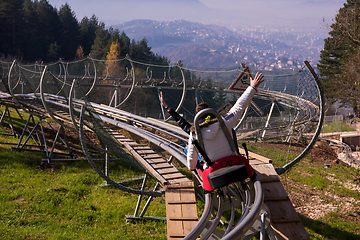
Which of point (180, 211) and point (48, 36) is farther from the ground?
point (48, 36)

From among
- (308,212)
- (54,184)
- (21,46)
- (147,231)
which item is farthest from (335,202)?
(21,46)

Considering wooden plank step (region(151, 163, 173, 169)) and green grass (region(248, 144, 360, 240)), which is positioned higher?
wooden plank step (region(151, 163, 173, 169))

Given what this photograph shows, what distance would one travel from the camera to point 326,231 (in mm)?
5648

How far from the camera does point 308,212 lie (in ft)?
21.5

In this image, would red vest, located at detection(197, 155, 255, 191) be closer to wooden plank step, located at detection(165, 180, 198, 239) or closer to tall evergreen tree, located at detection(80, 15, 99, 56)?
wooden plank step, located at detection(165, 180, 198, 239)

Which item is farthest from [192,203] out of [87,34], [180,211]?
[87,34]

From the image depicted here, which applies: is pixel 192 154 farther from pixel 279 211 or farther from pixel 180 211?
pixel 279 211

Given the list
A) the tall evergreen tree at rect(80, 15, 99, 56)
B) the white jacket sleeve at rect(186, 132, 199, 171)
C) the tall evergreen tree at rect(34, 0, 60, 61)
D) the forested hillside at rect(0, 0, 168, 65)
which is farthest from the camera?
the tall evergreen tree at rect(80, 15, 99, 56)

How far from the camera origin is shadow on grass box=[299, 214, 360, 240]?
17.9ft

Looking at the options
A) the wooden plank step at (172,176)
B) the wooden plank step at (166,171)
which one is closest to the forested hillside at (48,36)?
the wooden plank step at (166,171)

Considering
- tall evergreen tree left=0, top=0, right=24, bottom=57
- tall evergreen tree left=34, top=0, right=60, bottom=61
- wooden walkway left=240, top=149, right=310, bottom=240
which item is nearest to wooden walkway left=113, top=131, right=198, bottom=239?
wooden walkway left=240, top=149, right=310, bottom=240

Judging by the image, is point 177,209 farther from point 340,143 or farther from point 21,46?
point 21,46

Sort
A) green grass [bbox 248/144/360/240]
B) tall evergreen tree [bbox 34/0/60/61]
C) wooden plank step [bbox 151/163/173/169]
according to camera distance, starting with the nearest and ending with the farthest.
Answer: wooden plank step [bbox 151/163/173/169] < green grass [bbox 248/144/360/240] < tall evergreen tree [bbox 34/0/60/61]

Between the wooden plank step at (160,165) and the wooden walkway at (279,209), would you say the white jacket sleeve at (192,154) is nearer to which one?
the wooden walkway at (279,209)
